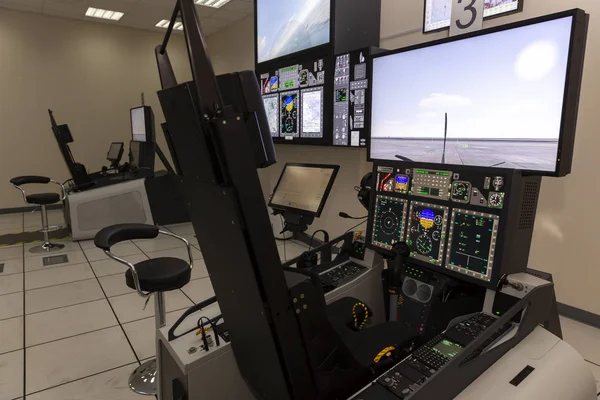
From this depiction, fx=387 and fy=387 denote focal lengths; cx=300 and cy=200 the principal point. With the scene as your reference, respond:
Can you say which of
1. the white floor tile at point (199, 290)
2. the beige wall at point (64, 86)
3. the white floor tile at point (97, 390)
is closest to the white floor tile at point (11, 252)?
the white floor tile at point (199, 290)

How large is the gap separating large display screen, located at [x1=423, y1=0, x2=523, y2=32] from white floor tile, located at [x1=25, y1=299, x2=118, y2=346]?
11.1 ft

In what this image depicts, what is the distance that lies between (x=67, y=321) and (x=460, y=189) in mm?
2764

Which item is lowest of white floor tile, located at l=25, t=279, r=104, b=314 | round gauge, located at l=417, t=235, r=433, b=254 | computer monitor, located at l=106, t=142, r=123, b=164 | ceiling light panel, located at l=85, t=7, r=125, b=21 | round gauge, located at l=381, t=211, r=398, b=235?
white floor tile, located at l=25, t=279, r=104, b=314

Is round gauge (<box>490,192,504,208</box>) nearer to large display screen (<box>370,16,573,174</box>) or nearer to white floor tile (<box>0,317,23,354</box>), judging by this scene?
large display screen (<box>370,16,573,174</box>)

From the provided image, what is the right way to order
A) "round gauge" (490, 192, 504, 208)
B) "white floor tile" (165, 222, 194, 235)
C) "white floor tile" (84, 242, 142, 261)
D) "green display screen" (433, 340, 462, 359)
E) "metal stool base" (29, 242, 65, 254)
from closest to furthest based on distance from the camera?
"green display screen" (433, 340, 462, 359) → "round gauge" (490, 192, 504, 208) → "white floor tile" (84, 242, 142, 261) → "metal stool base" (29, 242, 65, 254) → "white floor tile" (165, 222, 194, 235)

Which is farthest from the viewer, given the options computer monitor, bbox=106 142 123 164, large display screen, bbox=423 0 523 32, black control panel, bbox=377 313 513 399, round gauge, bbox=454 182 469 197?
computer monitor, bbox=106 142 123 164

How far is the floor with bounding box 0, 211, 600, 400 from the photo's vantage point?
82.8 inches

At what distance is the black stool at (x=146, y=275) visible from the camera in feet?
5.91

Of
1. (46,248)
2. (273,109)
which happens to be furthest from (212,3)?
(46,248)

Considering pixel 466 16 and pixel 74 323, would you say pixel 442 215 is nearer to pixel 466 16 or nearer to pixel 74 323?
pixel 466 16

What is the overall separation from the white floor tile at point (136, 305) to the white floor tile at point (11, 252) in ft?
6.03

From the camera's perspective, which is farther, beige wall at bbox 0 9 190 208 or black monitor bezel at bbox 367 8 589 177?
beige wall at bbox 0 9 190 208

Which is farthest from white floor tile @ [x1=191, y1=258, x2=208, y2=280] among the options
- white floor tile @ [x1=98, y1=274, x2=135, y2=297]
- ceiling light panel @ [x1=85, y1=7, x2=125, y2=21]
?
ceiling light panel @ [x1=85, y1=7, x2=125, y2=21]

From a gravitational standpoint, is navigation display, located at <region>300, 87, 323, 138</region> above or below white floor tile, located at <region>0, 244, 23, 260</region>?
above
